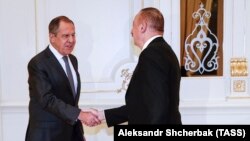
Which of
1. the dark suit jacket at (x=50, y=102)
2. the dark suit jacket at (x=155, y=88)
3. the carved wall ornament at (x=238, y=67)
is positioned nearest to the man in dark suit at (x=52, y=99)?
the dark suit jacket at (x=50, y=102)

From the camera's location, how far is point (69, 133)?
98.8 inches

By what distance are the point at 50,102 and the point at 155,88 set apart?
0.74 m

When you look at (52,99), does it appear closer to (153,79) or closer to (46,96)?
(46,96)

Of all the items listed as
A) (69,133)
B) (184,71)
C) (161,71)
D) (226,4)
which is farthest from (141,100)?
(226,4)

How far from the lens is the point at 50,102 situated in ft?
7.91

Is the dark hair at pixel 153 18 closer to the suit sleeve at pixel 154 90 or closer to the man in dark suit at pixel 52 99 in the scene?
the suit sleeve at pixel 154 90

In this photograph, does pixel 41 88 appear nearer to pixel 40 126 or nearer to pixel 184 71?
pixel 40 126

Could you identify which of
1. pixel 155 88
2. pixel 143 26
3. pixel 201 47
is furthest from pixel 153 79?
pixel 201 47

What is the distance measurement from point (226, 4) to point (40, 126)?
74.0 inches

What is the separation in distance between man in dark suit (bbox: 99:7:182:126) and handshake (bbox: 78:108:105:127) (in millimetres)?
529

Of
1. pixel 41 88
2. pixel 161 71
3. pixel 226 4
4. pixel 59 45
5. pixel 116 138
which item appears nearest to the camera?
pixel 116 138

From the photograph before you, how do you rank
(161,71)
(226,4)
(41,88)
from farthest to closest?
(226,4)
(41,88)
(161,71)

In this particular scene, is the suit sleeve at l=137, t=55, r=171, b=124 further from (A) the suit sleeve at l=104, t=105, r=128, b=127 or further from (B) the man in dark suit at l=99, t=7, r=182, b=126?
(A) the suit sleeve at l=104, t=105, r=128, b=127

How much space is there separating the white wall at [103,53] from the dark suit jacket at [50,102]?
0.92 meters
